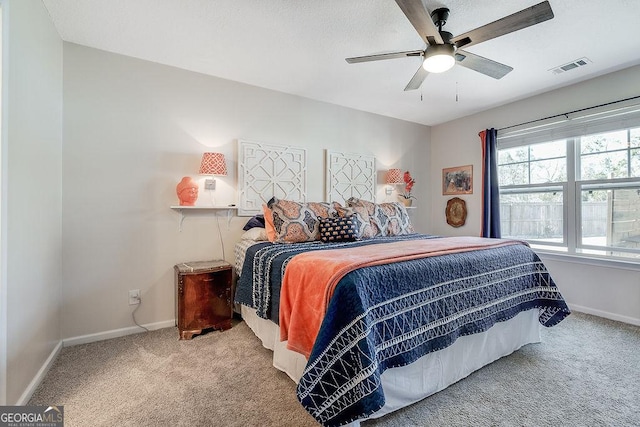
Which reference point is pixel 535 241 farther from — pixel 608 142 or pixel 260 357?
pixel 260 357

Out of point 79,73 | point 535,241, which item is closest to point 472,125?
point 535,241

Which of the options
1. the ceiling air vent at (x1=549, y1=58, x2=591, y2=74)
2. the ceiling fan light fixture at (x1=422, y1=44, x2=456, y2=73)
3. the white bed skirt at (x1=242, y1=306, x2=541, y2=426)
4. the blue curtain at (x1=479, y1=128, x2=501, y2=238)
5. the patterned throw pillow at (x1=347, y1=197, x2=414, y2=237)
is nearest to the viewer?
the white bed skirt at (x1=242, y1=306, x2=541, y2=426)

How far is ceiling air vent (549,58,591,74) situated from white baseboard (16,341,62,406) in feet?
15.8

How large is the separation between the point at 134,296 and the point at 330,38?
279cm

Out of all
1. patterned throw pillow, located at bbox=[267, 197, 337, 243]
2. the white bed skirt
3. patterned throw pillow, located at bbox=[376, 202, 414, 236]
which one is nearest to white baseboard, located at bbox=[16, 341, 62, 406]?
the white bed skirt

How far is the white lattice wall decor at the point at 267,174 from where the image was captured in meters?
3.06

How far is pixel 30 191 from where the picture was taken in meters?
1.69

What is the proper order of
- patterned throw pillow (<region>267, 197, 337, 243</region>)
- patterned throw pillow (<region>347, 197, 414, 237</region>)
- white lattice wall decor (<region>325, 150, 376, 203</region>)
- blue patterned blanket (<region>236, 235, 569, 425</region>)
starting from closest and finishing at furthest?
blue patterned blanket (<region>236, 235, 569, 425</region>), patterned throw pillow (<region>267, 197, 337, 243</region>), patterned throw pillow (<region>347, 197, 414, 237</region>), white lattice wall decor (<region>325, 150, 376, 203</region>)

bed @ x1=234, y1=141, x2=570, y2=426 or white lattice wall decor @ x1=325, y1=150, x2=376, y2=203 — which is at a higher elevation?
white lattice wall decor @ x1=325, y1=150, x2=376, y2=203

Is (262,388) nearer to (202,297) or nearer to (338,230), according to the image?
(202,297)

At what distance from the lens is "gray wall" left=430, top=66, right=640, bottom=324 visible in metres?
2.80

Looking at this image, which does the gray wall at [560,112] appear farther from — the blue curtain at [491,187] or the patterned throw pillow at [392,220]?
the patterned throw pillow at [392,220]

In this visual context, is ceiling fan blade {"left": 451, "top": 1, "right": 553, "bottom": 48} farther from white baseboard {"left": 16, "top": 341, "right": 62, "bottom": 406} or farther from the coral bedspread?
white baseboard {"left": 16, "top": 341, "right": 62, "bottom": 406}

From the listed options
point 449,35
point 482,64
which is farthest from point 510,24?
point 482,64
